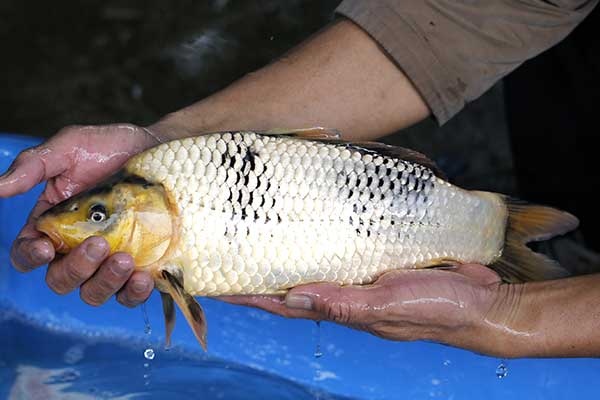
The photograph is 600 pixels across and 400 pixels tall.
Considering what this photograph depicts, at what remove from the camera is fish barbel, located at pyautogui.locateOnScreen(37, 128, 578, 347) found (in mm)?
1625

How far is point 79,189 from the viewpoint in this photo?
1.87 meters

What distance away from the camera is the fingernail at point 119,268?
5.24 feet

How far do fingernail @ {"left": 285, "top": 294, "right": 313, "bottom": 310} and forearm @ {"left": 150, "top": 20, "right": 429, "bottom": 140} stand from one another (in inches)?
19.6

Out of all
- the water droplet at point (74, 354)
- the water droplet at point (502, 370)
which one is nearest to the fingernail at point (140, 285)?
the water droplet at point (74, 354)

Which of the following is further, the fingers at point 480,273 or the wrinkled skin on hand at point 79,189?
the fingers at point 480,273

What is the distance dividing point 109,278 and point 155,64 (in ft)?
6.23

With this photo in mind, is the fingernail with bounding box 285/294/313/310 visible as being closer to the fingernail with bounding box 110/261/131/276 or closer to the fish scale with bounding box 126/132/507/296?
the fish scale with bounding box 126/132/507/296

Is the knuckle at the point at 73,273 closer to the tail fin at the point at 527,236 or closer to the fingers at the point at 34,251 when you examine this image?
the fingers at the point at 34,251

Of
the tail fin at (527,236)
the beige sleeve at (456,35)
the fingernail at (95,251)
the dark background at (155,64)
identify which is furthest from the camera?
the dark background at (155,64)

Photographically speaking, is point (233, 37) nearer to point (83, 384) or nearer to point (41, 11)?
point (41, 11)

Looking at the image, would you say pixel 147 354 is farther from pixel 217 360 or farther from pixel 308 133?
pixel 308 133

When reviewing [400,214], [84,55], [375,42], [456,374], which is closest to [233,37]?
[84,55]

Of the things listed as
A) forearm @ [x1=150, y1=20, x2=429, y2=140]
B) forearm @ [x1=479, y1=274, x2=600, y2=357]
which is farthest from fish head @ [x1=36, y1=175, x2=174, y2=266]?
forearm @ [x1=479, y1=274, x2=600, y2=357]

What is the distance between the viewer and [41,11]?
138 inches
